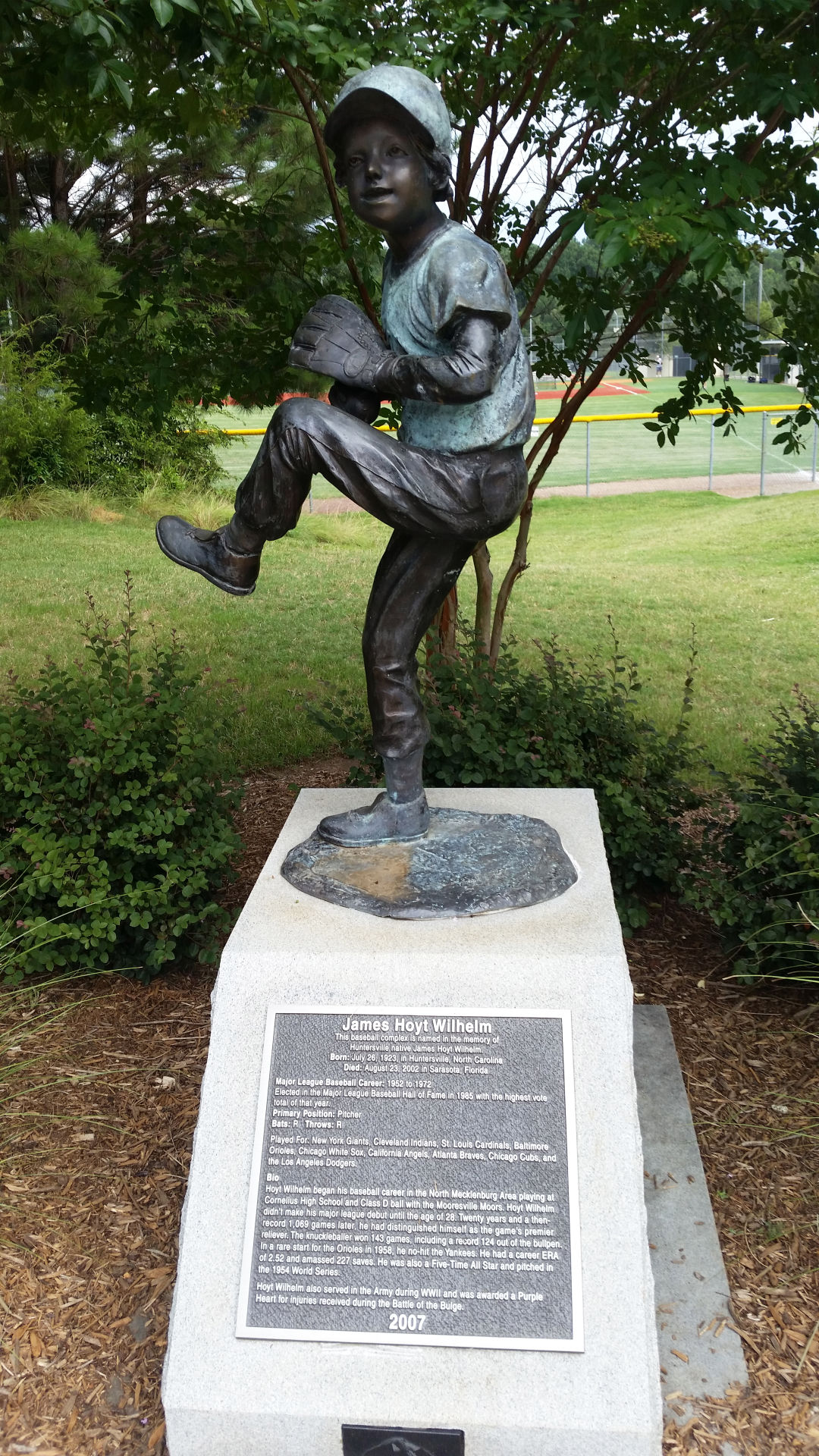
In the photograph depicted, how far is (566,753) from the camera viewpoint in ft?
15.2

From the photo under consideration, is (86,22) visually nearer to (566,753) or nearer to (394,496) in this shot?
(394,496)

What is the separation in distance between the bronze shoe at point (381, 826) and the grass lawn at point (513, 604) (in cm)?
201

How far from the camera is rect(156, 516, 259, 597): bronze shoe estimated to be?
9.86 feet

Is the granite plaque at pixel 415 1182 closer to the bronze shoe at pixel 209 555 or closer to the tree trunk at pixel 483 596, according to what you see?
the bronze shoe at pixel 209 555

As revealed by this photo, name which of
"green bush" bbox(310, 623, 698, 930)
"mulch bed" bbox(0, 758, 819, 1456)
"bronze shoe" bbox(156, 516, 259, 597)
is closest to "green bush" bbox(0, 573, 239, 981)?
"mulch bed" bbox(0, 758, 819, 1456)

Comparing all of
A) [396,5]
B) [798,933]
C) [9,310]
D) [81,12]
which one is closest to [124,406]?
[396,5]

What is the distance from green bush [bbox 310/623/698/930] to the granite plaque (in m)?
1.87

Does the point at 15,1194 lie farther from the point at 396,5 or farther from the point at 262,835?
the point at 396,5

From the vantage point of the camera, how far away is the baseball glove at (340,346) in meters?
2.87

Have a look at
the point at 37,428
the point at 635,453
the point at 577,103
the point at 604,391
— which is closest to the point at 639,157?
the point at 577,103

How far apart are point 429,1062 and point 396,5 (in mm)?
4037

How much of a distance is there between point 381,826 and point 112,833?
117 cm

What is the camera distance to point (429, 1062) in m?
2.71

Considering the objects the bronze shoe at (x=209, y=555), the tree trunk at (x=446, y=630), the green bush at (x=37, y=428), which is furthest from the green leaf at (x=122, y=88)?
the green bush at (x=37, y=428)
